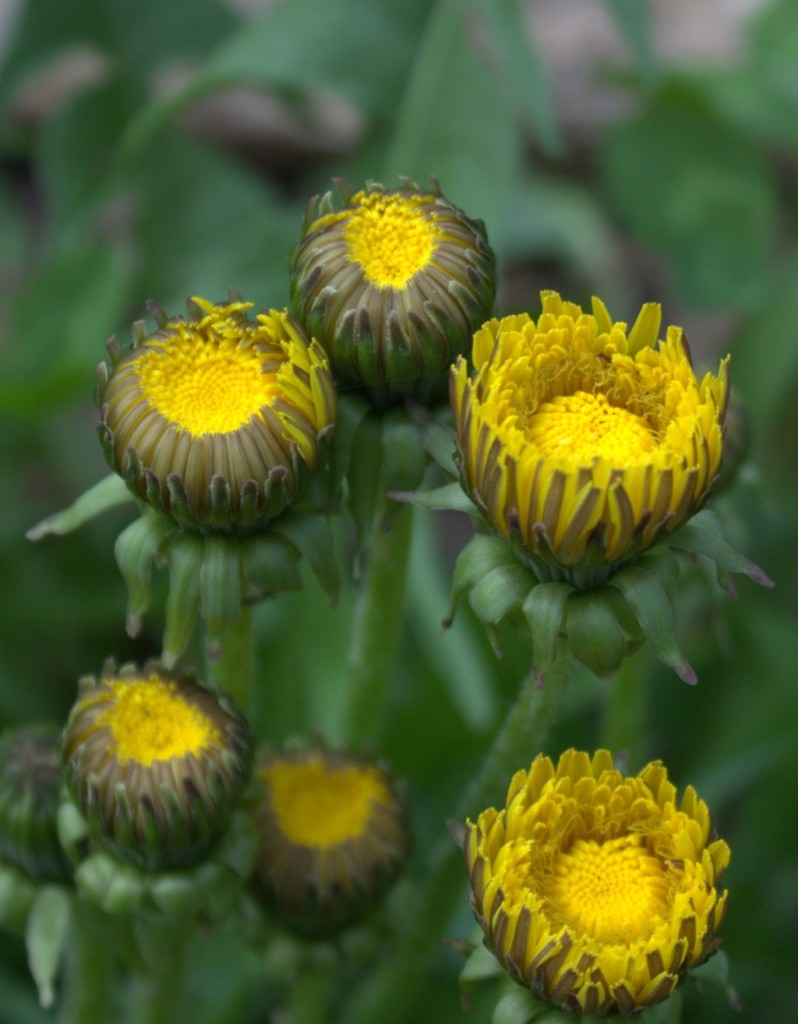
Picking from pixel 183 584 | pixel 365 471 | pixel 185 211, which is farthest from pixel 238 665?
pixel 185 211

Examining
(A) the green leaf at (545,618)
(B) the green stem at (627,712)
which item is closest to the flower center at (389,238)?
(A) the green leaf at (545,618)

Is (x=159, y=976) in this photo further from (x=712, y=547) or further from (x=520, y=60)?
(x=520, y=60)

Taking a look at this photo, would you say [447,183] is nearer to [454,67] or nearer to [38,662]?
[454,67]

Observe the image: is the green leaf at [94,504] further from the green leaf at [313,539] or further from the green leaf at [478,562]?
the green leaf at [478,562]

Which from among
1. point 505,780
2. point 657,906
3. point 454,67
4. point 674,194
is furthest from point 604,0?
point 657,906

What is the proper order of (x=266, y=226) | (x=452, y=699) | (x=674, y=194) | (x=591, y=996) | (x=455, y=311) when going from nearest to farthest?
(x=591, y=996), (x=455, y=311), (x=452, y=699), (x=266, y=226), (x=674, y=194)

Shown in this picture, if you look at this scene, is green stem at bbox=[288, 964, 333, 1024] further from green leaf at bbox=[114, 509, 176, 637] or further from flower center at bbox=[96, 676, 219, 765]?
green leaf at bbox=[114, 509, 176, 637]
